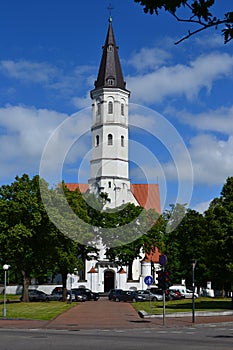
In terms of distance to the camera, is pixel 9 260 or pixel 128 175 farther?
pixel 128 175

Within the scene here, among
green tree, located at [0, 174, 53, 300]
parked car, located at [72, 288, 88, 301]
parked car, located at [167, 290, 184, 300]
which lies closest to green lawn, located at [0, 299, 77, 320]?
green tree, located at [0, 174, 53, 300]

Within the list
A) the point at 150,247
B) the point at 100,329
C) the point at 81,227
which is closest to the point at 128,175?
the point at 150,247

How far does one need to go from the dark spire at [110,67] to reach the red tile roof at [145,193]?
1868 cm

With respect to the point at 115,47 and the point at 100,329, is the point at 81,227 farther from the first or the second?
the point at 115,47

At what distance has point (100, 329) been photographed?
83.5 feet

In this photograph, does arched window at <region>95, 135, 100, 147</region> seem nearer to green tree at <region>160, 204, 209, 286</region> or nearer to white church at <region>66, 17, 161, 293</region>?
white church at <region>66, 17, 161, 293</region>

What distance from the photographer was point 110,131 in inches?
3625

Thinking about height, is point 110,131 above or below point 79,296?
above

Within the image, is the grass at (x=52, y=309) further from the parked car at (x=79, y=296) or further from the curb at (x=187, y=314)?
the parked car at (x=79, y=296)

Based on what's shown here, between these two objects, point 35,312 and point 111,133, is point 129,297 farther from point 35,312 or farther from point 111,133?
point 111,133

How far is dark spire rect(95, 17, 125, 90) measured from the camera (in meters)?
91.0

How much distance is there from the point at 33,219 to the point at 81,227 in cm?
910

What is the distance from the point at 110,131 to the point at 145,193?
15.5m

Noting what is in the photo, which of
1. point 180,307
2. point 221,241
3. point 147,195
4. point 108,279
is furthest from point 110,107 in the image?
point 221,241
